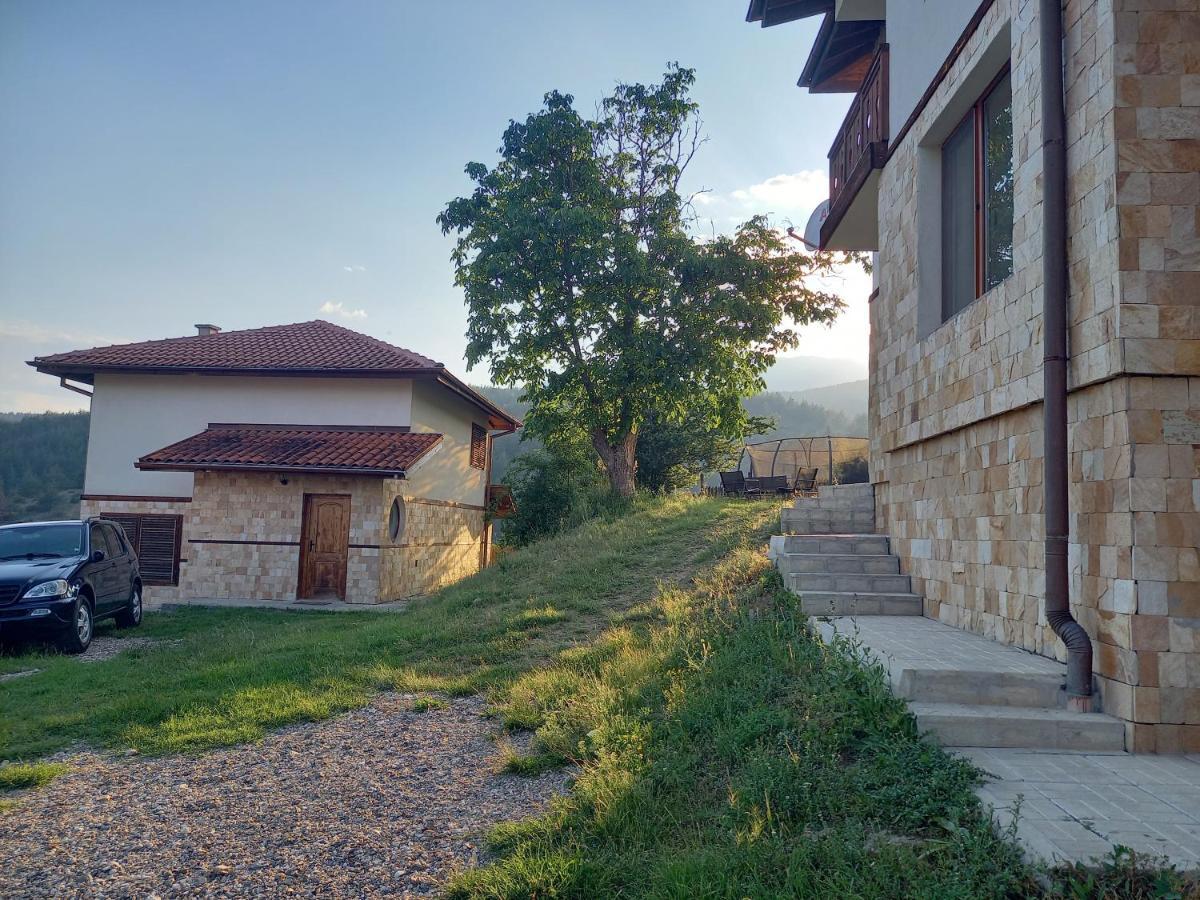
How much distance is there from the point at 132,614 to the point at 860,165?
40.6 feet

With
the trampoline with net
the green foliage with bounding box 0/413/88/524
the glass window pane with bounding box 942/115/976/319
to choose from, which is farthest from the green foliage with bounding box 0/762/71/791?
the green foliage with bounding box 0/413/88/524

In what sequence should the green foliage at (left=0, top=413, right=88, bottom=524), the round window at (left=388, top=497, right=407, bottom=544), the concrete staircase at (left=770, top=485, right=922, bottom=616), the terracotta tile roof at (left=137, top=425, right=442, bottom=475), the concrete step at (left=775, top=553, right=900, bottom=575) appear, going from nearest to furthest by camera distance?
the concrete staircase at (left=770, top=485, right=922, bottom=616), the concrete step at (left=775, top=553, right=900, bottom=575), the terracotta tile roof at (left=137, top=425, right=442, bottom=475), the round window at (left=388, top=497, right=407, bottom=544), the green foliage at (left=0, top=413, right=88, bottom=524)

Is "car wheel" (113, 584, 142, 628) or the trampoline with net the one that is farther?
the trampoline with net

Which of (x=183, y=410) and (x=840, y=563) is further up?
(x=183, y=410)

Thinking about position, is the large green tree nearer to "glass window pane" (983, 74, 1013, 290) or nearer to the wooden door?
the wooden door

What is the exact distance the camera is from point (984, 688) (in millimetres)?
4703

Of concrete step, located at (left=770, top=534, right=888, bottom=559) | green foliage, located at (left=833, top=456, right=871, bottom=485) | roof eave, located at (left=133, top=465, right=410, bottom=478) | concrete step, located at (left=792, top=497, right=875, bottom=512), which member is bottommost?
concrete step, located at (left=770, top=534, right=888, bottom=559)

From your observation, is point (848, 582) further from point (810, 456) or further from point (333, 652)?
point (810, 456)

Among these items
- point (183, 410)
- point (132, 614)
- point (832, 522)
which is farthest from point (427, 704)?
point (183, 410)

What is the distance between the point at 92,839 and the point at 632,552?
9085 mm

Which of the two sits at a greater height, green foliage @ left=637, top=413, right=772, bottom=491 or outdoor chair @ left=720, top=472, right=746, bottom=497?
green foliage @ left=637, top=413, right=772, bottom=491

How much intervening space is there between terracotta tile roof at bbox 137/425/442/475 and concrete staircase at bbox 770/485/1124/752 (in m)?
9.27

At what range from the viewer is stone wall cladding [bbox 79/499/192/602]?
668 inches

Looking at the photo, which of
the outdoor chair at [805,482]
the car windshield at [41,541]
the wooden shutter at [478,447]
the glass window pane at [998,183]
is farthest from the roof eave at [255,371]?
the glass window pane at [998,183]
